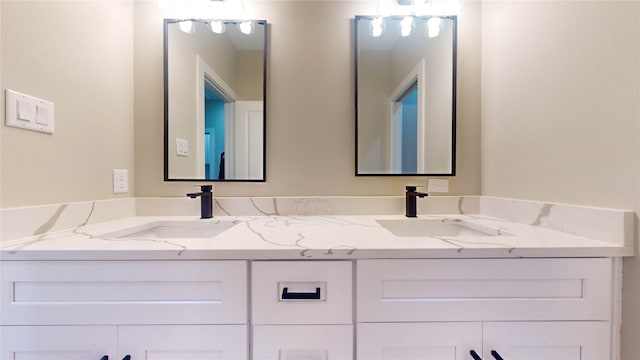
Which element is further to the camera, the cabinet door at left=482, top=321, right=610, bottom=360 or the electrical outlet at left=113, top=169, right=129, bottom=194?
the electrical outlet at left=113, top=169, right=129, bottom=194

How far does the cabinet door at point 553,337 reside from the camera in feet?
2.18

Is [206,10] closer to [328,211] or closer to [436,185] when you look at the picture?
Result: [328,211]

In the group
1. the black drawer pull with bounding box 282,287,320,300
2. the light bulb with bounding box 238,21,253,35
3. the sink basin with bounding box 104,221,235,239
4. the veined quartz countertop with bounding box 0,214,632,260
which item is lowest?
the black drawer pull with bounding box 282,287,320,300

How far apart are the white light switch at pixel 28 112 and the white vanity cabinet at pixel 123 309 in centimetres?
42

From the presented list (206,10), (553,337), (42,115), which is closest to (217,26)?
(206,10)

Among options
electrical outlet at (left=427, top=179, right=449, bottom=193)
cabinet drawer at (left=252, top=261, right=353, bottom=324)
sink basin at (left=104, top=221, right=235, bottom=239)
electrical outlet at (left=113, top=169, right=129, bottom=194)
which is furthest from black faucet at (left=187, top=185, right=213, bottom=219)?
electrical outlet at (left=427, top=179, right=449, bottom=193)

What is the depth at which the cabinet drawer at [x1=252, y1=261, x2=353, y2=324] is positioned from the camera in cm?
66

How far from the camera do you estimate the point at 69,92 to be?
3.01 feet

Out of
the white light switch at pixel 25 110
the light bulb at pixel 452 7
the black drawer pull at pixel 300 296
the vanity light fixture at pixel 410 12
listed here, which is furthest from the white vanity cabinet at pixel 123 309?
the light bulb at pixel 452 7

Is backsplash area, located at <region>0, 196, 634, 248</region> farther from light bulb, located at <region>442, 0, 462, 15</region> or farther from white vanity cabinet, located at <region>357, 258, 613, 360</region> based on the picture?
light bulb, located at <region>442, 0, 462, 15</region>

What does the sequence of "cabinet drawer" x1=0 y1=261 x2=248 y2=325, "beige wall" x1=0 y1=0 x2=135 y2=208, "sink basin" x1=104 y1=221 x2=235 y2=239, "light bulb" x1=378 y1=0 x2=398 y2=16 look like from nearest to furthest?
"cabinet drawer" x1=0 y1=261 x2=248 y2=325, "beige wall" x1=0 y1=0 x2=135 y2=208, "sink basin" x1=104 y1=221 x2=235 y2=239, "light bulb" x1=378 y1=0 x2=398 y2=16

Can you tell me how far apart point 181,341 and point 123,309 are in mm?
171

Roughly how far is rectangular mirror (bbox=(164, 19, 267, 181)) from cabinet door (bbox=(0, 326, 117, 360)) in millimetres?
707

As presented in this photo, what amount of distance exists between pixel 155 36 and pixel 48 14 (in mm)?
440
